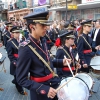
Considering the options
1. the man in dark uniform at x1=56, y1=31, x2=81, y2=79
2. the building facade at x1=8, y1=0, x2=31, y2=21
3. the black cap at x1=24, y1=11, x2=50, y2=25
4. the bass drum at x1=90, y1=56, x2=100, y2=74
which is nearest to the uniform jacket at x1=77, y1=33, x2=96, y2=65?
the bass drum at x1=90, y1=56, x2=100, y2=74

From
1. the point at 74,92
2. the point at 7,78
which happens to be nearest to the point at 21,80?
the point at 74,92

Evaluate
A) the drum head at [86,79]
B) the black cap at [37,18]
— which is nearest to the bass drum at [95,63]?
the drum head at [86,79]

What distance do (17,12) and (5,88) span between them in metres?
34.1

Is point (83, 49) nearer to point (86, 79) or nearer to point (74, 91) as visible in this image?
point (86, 79)

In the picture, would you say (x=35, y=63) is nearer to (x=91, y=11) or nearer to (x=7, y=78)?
(x=7, y=78)

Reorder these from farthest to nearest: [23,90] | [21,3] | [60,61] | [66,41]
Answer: [21,3]
[23,90]
[66,41]
[60,61]

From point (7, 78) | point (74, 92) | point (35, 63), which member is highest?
point (35, 63)

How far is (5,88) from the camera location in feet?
18.5

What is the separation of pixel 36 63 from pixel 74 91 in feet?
1.85

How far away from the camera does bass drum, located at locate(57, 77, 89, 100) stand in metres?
2.32

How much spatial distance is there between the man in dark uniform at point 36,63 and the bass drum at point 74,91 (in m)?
0.15

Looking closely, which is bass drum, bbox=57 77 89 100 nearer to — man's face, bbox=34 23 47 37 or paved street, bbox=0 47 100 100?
man's face, bbox=34 23 47 37

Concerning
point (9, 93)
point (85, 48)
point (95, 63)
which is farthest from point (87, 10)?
point (9, 93)

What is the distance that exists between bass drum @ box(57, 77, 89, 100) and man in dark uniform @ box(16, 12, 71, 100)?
0.15 meters
